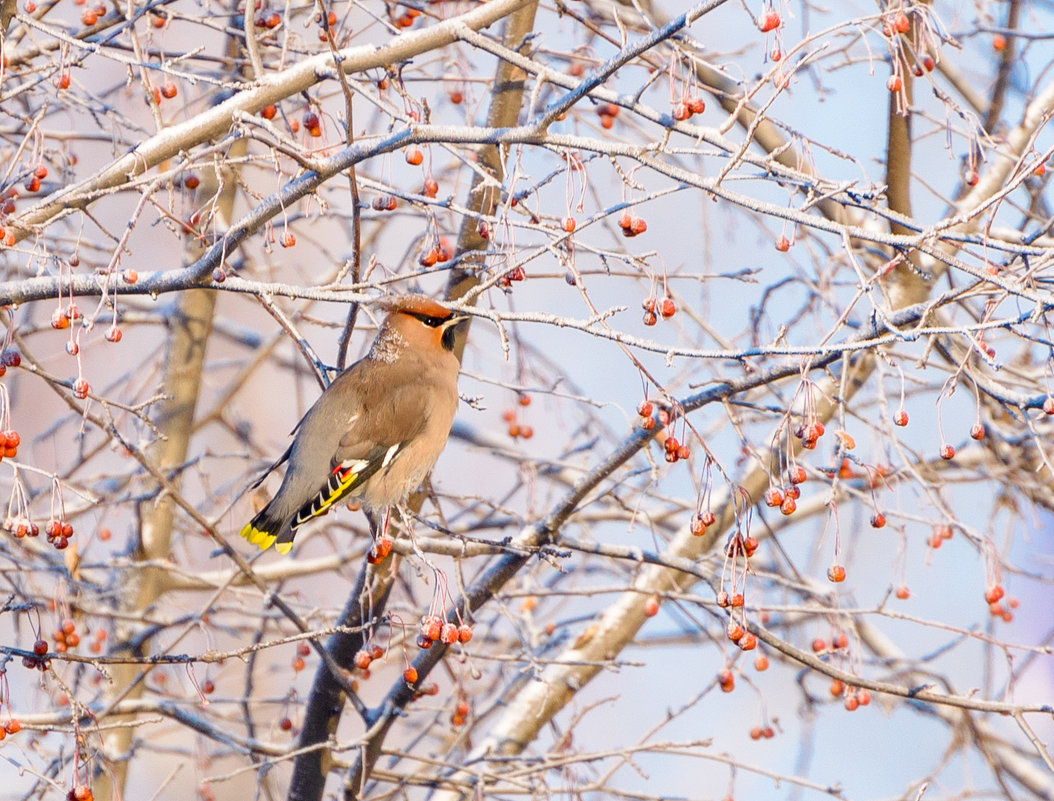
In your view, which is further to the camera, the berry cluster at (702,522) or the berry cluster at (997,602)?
the berry cluster at (997,602)

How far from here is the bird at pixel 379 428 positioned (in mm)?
3787

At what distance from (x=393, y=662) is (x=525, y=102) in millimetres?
2727

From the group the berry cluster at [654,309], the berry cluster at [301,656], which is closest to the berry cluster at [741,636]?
the berry cluster at [654,309]

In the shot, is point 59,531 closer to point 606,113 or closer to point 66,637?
point 66,637

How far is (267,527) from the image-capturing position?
12.9 ft

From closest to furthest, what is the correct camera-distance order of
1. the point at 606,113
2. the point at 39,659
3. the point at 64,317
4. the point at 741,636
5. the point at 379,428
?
the point at 39,659 < the point at 64,317 < the point at 741,636 < the point at 379,428 < the point at 606,113

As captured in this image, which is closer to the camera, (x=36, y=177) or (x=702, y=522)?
(x=702, y=522)

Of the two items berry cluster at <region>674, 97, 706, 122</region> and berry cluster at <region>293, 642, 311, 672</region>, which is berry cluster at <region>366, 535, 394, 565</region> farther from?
berry cluster at <region>674, 97, 706, 122</region>

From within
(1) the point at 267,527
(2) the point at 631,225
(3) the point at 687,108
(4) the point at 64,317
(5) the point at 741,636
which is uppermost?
(3) the point at 687,108

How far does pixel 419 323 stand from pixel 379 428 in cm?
35

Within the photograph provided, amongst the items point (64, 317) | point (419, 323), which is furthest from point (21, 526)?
point (419, 323)

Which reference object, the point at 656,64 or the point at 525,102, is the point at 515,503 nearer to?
the point at 525,102

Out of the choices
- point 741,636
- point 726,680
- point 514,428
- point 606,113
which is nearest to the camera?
point 741,636

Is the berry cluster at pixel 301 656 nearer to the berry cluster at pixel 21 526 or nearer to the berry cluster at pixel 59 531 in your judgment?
the berry cluster at pixel 59 531
